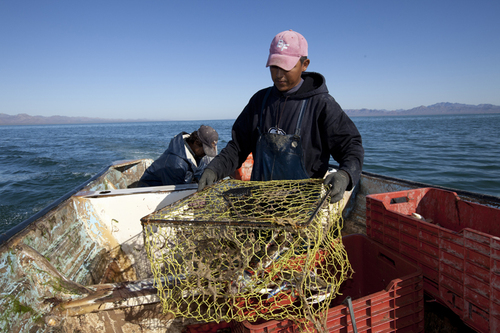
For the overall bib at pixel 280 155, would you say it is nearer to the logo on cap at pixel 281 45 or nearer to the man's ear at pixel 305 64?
the man's ear at pixel 305 64

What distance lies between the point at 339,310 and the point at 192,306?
1.09 meters

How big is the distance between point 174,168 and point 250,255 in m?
2.75

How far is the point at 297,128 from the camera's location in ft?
7.11

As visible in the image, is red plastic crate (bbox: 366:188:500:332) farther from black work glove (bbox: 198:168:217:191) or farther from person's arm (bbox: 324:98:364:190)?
black work glove (bbox: 198:168:217:191)

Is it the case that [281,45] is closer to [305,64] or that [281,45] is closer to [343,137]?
[305,64]

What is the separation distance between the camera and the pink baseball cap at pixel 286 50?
2.03 m

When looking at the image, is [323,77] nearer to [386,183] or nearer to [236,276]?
[236,276]

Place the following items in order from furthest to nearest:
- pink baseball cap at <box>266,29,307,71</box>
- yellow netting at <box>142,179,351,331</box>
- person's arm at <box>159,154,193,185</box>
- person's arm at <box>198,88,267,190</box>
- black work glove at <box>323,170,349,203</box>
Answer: person's arm at <box>159,154,193,185</box>, person's arm at <box>198,88,267,190</box>, pink baseball cap at <box>266,29,307,71</box>, black work glove at <box>323,170,349,203</box>, yellow netting at <box>142,179,351,331</box>

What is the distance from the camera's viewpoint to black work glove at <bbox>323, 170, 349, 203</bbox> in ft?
5.90

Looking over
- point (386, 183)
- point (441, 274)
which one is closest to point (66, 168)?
point (386, 183)

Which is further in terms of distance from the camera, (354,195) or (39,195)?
(39,195)

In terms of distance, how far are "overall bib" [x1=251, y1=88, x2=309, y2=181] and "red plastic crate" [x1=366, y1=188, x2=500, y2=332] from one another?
33.3 inches

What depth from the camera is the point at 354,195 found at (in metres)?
4.45

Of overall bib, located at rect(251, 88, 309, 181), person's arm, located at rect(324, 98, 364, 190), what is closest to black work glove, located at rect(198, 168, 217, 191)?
overall bib, located at rect(251, 88, 309, 181)
